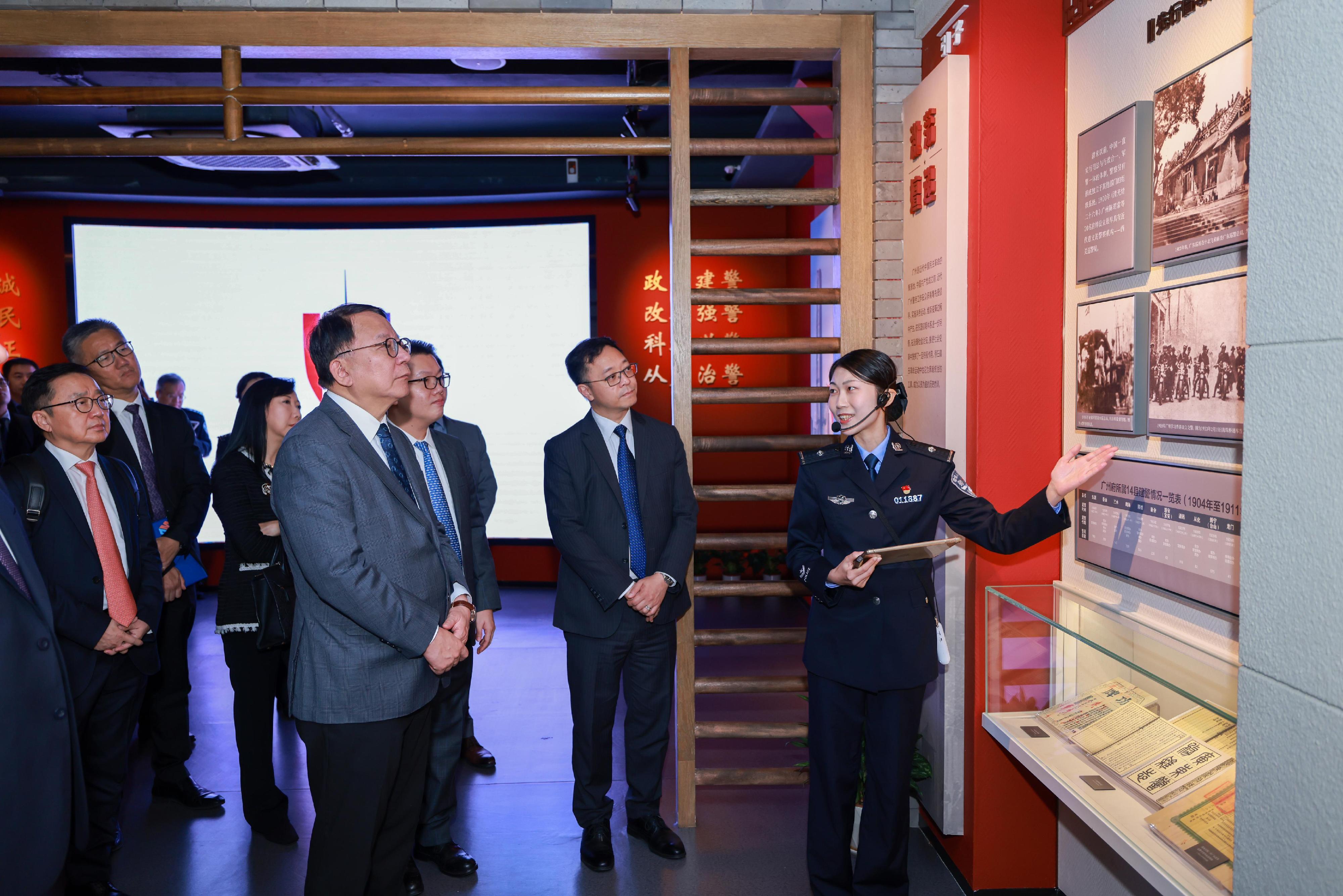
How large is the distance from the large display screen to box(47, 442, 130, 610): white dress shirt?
4711 millimetres

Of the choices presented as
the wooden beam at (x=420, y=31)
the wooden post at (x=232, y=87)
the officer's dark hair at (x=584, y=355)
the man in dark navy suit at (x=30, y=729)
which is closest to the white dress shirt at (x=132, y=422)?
the wooden post at (x=232, y=87)

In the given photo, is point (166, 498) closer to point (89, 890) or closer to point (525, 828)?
point (89, 890)

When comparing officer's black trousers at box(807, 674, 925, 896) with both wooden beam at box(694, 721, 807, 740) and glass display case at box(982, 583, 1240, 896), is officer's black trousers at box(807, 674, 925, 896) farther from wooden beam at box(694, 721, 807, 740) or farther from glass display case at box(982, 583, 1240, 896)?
wooden beam at box(694, 721, 807, 740)

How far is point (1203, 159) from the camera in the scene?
215 cm

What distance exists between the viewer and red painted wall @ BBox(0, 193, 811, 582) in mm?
7641

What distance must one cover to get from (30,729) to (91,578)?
0.72 m

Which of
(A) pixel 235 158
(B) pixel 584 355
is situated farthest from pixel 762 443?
(A) pixel 235 158

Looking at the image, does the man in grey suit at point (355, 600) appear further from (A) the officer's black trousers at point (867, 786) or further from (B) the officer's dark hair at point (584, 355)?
(A) the officer's black trousers at point (867, 786)

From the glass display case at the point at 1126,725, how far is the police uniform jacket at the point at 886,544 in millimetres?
227

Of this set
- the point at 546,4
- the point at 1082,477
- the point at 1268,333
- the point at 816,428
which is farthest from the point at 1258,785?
the point at 816,428

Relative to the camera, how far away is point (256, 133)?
5.74m

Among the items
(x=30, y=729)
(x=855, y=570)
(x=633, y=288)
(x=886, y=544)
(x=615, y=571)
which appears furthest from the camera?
(x=633, y=288)

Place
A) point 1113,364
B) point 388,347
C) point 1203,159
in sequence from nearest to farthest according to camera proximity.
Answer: point 1203,159 → point 388,347 → point 1113,364

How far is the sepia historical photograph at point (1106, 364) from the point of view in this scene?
252 cm
